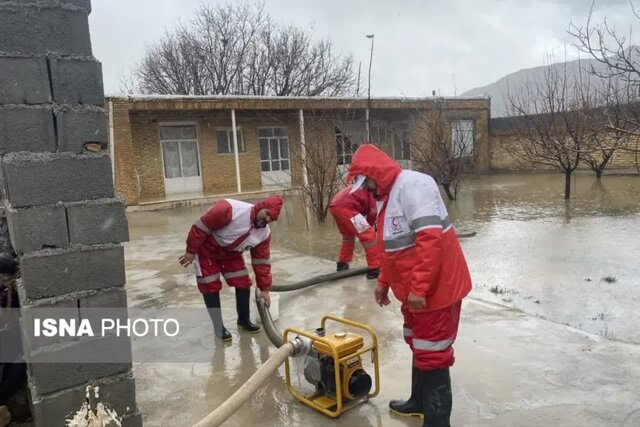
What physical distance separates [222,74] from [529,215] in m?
21.4

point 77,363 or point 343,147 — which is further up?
point 343,147

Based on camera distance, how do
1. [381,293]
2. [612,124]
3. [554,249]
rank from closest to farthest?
[381,293], [612,124], [554,249]

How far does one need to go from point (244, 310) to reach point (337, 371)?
1.90 meters

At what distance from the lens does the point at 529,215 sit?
10.7 metres

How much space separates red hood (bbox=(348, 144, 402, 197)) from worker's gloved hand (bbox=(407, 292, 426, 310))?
607 millimetres

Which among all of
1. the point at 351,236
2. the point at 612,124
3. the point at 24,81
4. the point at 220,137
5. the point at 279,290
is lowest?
the point at 279,290

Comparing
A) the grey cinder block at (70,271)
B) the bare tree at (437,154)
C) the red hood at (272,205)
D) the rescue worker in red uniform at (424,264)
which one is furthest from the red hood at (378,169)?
the bare tree at (437,154)

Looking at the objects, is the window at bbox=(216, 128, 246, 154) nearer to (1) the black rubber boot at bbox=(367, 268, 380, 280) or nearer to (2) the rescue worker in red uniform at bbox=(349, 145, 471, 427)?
(1) the black rubber boot at bbox=(367, 268, 380, 280)

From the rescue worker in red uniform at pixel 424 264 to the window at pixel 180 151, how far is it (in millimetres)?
16045

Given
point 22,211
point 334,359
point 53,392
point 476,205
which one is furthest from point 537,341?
point 476,205

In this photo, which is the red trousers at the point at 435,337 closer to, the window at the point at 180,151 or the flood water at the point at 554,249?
the flood water at the point at 554,249

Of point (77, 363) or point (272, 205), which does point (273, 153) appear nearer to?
point (272, 205)

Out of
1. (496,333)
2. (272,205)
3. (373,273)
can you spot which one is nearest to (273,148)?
(373,273)

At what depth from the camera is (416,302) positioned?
2473 mm
